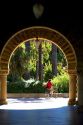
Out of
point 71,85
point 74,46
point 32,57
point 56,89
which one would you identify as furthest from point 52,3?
point 32,57

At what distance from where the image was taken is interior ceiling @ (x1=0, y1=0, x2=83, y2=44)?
1659 cm

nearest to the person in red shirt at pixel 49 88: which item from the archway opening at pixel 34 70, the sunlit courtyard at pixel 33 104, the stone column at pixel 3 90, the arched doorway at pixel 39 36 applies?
the archway opening at pixel 34 70

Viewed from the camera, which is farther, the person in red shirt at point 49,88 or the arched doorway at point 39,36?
the person in red shirt at point 49,88

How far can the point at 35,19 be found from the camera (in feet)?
54.7

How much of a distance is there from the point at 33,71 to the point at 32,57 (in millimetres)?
1633

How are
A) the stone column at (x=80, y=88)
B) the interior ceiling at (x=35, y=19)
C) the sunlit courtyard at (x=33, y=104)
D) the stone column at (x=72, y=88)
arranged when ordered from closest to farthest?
the stone column at (x=80, y=88), the interior ceiling at (x=35, y=19), the sunlit courtyard at (x=33, y=104), the stone column at (x=72, y=88)

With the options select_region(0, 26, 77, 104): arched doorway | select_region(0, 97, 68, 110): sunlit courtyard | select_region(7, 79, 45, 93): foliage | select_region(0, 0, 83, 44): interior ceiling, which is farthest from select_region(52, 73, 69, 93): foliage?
select_region(0, 0, 83, 44): interior ceiling

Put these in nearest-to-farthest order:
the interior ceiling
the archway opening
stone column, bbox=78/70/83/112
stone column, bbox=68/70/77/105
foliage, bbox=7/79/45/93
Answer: stone column, bbox=78/70/83/112
the interior ceiling
stone column, bbox=68/70/77/105
foliage, bbox=7/79/45/93
the archway opening

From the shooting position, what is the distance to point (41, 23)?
54.5 ft

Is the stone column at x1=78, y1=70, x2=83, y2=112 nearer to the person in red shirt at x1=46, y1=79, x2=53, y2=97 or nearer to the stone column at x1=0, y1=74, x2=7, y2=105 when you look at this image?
the stone column at x1=0, y1=74, x2=7, y2=105

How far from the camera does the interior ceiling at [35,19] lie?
16594 mm

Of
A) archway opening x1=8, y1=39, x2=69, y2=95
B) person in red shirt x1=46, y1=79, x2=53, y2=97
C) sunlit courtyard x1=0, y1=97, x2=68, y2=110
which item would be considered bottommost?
sunlit courtyard x1=0, y1=97, x2=68, y2=110

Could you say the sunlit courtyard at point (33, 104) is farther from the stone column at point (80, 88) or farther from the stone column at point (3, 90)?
the stone column at point (80, 88)

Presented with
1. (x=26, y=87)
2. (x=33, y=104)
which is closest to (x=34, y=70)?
(x=26, y=87)
